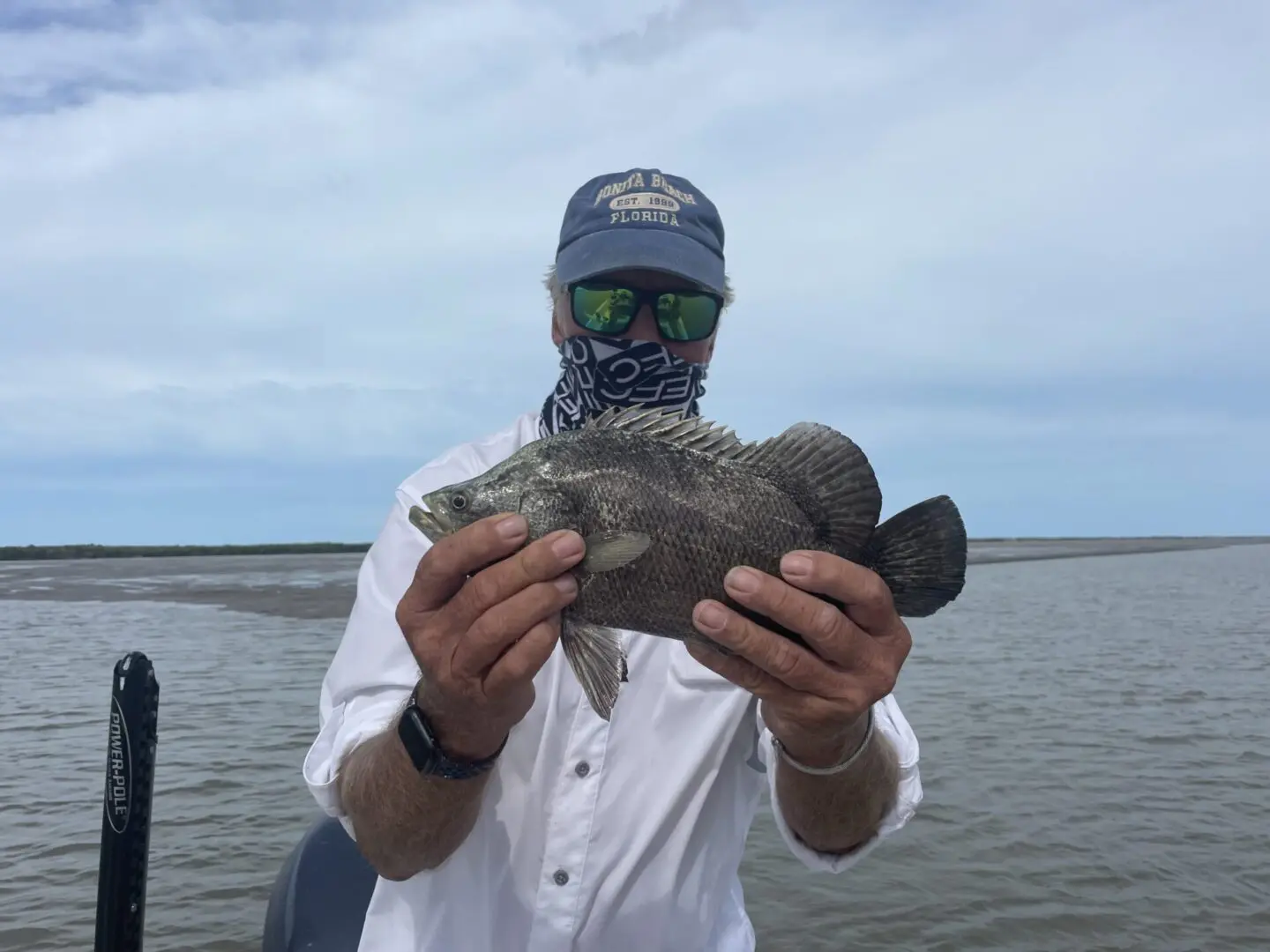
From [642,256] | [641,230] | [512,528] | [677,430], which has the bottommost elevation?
[512,528]

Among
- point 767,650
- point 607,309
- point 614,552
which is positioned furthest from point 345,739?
point 607,309

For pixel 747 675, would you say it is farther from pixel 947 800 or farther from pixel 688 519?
pixel 947 800

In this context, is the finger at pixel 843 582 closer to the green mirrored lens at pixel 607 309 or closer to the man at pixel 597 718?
the man at pixel 597 718

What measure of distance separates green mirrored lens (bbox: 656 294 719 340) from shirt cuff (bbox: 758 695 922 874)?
1412 millimetres

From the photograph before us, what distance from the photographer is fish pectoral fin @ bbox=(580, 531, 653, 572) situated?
239 centimetres

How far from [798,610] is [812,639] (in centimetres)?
10

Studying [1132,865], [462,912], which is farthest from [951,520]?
[1132,865]

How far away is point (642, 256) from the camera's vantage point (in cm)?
317

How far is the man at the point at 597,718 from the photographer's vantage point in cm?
234

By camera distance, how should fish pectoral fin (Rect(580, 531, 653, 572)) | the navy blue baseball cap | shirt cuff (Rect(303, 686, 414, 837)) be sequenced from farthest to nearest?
the navy blue baseball cap < shirt cuff (Rect(303, 686, 414, 837)) < fish pectoral fin (Rect(580, 531, 653, 572))

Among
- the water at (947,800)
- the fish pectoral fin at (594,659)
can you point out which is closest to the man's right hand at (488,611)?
the fish pectoral fin at (594,659)

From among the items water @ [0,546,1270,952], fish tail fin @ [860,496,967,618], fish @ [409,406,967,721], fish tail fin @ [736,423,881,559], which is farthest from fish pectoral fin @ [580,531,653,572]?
water @ [0,546,1270,952]

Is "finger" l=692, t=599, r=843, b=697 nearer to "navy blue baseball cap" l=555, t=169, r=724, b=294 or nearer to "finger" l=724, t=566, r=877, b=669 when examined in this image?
"finger" l=724, t=566, r=877, b=669

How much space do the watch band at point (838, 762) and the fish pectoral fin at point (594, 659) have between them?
636 mm
